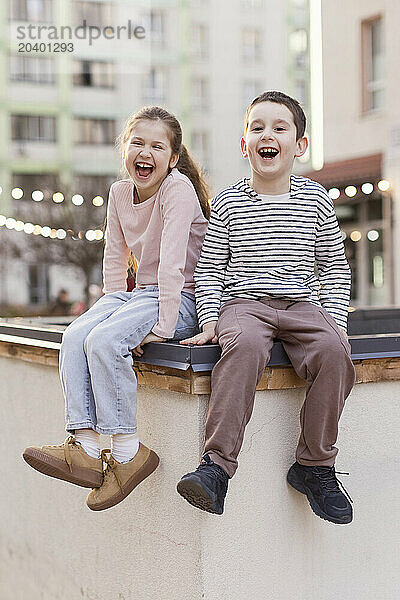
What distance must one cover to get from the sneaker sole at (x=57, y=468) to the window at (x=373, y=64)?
1299 centimetres

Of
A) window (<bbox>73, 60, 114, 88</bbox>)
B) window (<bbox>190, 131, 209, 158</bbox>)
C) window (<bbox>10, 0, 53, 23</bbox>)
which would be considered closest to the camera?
window (<bbox>190, 131, 209, 158</bbox>)

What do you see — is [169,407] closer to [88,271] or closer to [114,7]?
[88,271]

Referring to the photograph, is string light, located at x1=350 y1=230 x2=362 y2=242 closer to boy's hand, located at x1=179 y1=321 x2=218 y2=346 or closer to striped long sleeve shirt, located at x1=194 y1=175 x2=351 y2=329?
striped long sleeve shirt, located at x1=194 y1=175 x2=351 y2=329

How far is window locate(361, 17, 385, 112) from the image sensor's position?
14648mm

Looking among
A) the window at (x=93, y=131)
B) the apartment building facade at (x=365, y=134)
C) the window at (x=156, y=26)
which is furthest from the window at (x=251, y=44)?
the apartment building facade at (x=365, y=134)

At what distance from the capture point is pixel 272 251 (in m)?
2.66

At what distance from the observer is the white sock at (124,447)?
99.7 inches

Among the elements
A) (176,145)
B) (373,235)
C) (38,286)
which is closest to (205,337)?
(176,145)

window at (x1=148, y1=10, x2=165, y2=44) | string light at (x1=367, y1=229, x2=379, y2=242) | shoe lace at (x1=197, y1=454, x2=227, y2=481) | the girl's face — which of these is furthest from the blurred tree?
shoe lace at (x1=197, y1=454, x2=227, y2=481)

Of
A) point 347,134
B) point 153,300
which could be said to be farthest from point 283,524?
point 347,134

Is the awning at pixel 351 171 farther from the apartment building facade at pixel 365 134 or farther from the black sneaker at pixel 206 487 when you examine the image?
the black sneaker at pixel 206 487

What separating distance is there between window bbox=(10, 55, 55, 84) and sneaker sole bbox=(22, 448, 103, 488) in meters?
27.7

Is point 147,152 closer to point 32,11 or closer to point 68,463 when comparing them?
point 68,463

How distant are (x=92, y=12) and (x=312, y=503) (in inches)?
1108
